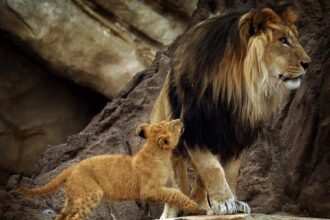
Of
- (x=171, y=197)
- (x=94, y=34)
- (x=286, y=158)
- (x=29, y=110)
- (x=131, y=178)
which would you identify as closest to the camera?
(x=171, y=197)

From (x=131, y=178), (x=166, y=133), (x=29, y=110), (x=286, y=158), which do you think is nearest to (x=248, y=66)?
(x=166, y=133)

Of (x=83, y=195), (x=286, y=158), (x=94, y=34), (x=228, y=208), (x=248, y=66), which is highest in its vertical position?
A: (x=94, y=34)

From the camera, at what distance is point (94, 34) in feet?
33.4

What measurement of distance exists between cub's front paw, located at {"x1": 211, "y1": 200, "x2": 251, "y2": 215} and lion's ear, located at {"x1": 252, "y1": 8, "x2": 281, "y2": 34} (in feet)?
3.59

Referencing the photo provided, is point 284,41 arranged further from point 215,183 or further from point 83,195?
point 83,195

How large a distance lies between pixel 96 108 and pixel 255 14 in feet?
16.1

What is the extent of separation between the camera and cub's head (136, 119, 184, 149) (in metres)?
6.09

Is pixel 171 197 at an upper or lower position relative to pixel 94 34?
lower

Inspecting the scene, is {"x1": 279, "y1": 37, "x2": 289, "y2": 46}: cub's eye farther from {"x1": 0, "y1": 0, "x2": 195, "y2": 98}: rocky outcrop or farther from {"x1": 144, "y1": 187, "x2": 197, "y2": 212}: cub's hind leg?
{"x1": 0, "y1": 0, "x2": 195, "y2": 98}: rocky outcrop

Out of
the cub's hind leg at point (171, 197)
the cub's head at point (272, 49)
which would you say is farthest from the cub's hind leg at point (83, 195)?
the cub's head at point (272, 49)

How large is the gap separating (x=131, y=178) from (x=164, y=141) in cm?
31

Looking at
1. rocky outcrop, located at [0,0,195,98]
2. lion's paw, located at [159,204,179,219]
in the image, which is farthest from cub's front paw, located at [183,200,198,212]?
rocky outcrop, located at [0,0,195,98]

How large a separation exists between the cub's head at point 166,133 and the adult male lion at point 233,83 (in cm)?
11

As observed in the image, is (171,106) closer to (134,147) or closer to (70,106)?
(134,147)
